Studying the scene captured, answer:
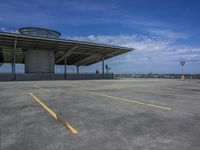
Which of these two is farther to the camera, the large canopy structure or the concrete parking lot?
the large canopy structure

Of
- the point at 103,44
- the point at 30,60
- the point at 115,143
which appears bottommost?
the point at 115,143

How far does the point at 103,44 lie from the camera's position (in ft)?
111

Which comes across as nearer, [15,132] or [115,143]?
[115,143]

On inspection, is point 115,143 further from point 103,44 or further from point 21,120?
point 103,44

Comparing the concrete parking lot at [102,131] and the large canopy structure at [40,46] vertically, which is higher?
the large canopy structure at [40,46]

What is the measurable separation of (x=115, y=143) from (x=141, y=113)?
7.86ft

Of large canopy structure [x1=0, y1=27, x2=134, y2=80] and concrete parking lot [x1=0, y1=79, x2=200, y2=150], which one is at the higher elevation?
large canopy structure [x1=0, y1=27, x2=134, y2=80]

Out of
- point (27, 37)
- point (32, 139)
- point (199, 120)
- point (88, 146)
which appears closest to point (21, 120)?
point (32, 139)

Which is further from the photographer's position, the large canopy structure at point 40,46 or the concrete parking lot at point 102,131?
the large canopy structure at point 40,46

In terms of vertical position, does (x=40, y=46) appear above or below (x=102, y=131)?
above

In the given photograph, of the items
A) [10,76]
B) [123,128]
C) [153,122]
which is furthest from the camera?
[10,76]

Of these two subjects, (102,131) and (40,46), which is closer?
(102,131)

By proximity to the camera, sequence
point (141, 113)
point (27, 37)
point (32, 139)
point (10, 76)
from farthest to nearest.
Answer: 1. point (10, 76)
2. point (27, 37)
3. point (141, 113)
4. point (32, 139)

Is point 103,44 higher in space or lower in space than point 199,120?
higher
